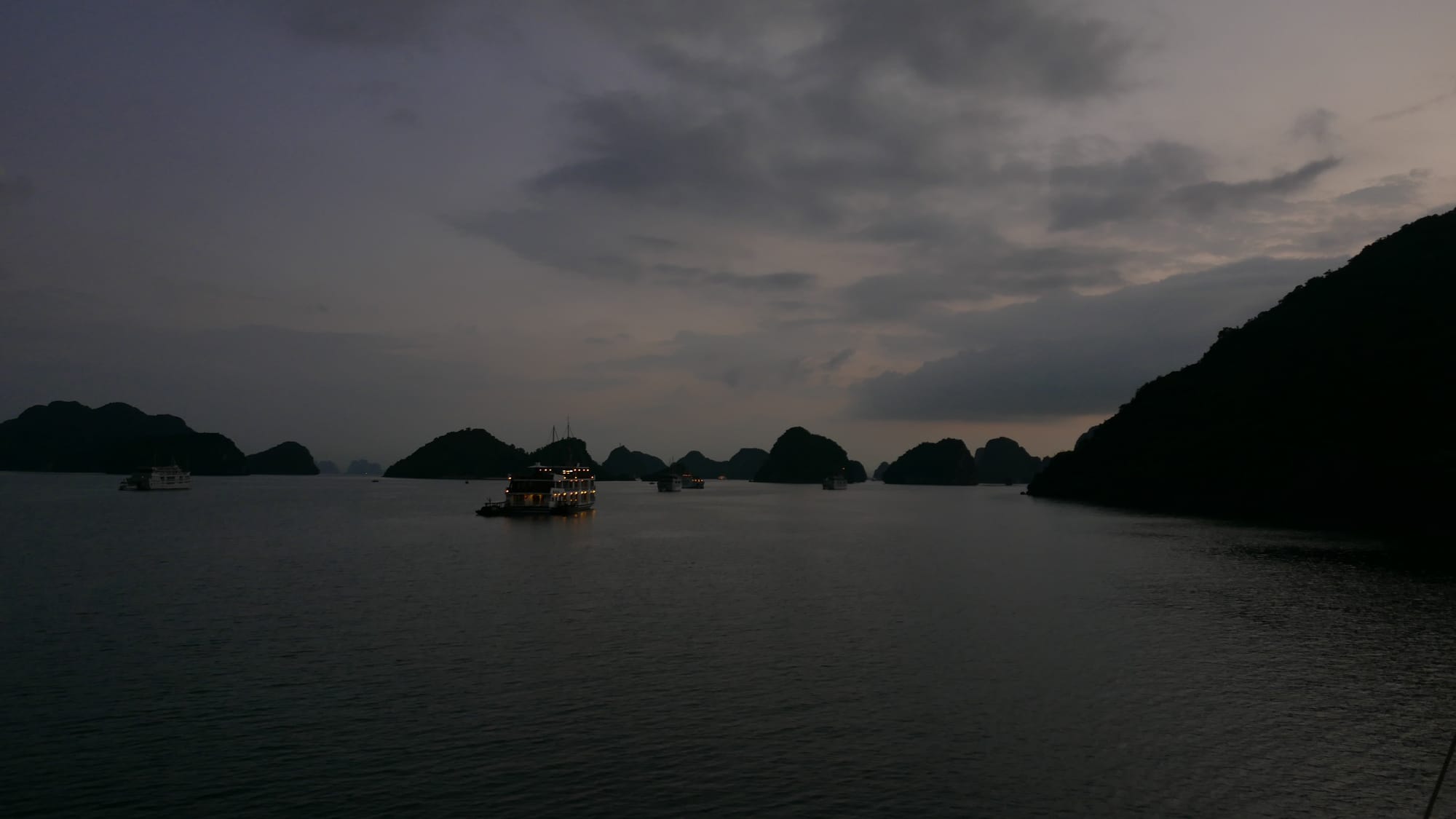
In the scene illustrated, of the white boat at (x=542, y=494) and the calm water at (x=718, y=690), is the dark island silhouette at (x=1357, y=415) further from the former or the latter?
the white boat at (x=542, y=494)

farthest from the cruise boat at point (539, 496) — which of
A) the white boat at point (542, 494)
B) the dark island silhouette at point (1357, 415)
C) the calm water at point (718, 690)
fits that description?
the dark island silhouette at point (1357, 415)

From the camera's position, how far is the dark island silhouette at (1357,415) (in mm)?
136375

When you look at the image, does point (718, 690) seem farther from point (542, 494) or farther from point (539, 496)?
point (542, 494)

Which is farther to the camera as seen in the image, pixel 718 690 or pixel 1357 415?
pixel 1357 415

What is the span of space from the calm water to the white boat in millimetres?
74043

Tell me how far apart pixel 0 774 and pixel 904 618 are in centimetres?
4444

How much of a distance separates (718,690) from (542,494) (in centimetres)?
12803

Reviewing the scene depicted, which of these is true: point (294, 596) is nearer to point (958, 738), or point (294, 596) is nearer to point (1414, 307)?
point (958, 738)

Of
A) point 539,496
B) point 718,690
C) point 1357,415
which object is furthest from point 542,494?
point 1357,415

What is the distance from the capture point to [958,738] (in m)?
29.5

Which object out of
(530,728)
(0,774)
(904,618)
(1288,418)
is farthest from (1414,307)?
(0,774)

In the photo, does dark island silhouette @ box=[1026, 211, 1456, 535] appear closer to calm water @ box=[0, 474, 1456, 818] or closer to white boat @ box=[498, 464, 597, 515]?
calm water @ box=[0, 474, 1456, 818]

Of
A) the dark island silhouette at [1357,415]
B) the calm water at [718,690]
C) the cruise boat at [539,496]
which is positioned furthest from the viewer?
the cruise boat at [539,496]

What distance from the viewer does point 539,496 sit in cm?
15750
